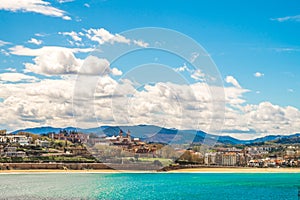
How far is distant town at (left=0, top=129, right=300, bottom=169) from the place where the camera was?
97.4 meters

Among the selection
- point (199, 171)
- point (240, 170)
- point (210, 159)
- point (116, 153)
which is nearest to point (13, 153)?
point (116, 153)

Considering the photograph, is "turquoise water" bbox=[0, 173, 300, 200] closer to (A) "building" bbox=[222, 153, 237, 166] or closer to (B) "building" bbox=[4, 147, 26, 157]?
(B) "building" bbox=[4, 147, 26, 157]

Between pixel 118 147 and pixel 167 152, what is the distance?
31.6ft

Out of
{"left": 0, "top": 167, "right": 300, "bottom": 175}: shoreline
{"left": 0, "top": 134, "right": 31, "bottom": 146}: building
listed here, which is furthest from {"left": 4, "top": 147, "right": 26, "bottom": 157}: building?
{"left": 0, "top": 134, "right": 31, "bottom": 146}: building

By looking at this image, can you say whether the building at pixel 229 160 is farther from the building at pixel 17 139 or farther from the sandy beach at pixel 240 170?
the building at pixel 17 139

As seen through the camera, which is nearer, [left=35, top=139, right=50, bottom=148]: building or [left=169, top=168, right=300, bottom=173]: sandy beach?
[left=169, top=168, right=300, bottom=173]: sandy beach

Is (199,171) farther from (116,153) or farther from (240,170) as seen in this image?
(116,153)

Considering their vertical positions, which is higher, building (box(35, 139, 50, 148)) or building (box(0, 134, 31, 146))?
building (box(0, 134, 31, 146))

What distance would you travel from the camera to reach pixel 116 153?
97.3m

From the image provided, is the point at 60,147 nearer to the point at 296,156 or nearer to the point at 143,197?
the point at 296,156

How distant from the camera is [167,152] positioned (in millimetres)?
98062

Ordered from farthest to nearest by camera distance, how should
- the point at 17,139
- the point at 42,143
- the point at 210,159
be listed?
the point at 17,139
the point at 42,143
the point at 210,159

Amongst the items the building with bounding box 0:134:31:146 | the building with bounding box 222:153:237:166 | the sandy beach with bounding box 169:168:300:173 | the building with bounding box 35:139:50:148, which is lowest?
the sandy beach with bounding box 169:168:300:173

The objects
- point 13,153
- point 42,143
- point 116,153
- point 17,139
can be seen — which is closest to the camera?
point 116,153
